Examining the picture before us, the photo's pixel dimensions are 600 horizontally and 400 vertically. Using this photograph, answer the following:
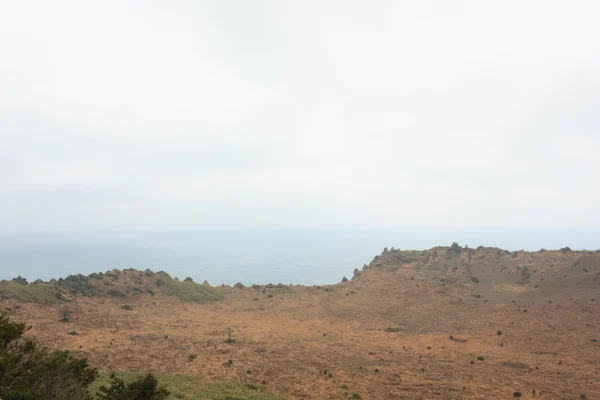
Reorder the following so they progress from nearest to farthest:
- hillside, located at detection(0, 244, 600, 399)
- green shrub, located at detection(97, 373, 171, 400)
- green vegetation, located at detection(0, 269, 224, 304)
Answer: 1. green shrub, located at detection(97, 373, 171, 400)
2. hillside, located at detection(0, 244, 600, 399)
3. green vegetation, located at detection(0, 269, 224, 304)

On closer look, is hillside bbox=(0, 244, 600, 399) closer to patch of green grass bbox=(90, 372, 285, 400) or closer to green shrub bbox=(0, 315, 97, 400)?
patch of green grass bbox=(90, 372, 285, 400)

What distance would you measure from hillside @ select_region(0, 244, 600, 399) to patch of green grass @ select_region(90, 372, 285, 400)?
1.92 feet

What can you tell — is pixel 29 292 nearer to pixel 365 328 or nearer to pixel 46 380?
pixel 46 380

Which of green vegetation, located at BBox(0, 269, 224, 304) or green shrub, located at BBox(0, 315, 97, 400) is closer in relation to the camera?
green shrub, located at BBox(0, 315, 97, 400)

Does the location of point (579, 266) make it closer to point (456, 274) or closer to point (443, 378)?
point (456, 274)

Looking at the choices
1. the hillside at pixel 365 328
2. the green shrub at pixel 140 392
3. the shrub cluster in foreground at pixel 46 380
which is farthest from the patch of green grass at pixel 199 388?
the green shrub at pixel 140 392

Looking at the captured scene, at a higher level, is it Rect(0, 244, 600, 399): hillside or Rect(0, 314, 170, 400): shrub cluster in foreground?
Rect(0, 314, 170, 400): shrub cluster in foreground

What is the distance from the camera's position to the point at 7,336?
9.47 meters

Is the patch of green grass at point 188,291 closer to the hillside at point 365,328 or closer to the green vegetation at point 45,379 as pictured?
the hillside at point 365,328

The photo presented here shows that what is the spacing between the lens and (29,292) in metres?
36.9

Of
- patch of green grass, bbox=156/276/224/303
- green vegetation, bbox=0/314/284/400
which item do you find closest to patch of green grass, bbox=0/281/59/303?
patch of green grass, bbox=156/276/224/303

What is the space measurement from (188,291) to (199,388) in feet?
114

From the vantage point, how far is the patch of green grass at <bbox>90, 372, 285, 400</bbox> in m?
17.8

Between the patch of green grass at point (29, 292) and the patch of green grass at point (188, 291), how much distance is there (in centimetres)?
1536
